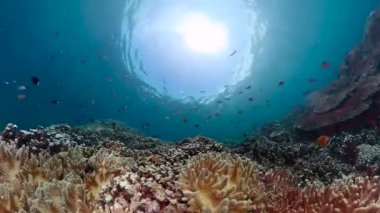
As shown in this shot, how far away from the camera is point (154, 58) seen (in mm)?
47219

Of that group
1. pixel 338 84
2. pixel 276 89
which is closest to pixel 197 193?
pixel 338 84

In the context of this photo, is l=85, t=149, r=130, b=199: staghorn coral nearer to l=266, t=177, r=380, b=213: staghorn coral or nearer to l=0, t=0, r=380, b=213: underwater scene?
l=0, t=0, r=380, b=213: underwater scene

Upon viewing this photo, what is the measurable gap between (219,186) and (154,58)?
44.9 meters

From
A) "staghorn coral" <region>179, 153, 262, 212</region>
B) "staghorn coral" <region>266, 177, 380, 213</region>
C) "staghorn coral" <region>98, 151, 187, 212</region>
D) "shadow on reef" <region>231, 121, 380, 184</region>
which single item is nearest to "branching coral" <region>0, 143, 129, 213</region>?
"staghorn coral" <region>98, 151, 187, 212</region>

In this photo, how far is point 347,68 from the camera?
20219mm

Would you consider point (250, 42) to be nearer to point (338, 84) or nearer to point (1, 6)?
point (338, 84)

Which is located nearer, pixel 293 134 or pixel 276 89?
pixel 293 134

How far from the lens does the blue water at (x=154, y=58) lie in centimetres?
3288

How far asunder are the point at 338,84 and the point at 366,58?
2.33 m

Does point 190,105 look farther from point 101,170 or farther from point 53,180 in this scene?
point 53,180

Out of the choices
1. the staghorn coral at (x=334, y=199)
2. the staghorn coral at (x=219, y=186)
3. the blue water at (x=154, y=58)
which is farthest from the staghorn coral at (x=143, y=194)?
the blue water at (x=154, y=58)

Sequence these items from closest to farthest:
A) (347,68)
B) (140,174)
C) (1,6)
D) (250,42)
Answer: (140,174), (347,68), (1,6), (250,42)

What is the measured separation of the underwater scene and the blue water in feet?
0.74

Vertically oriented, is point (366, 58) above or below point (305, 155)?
above
